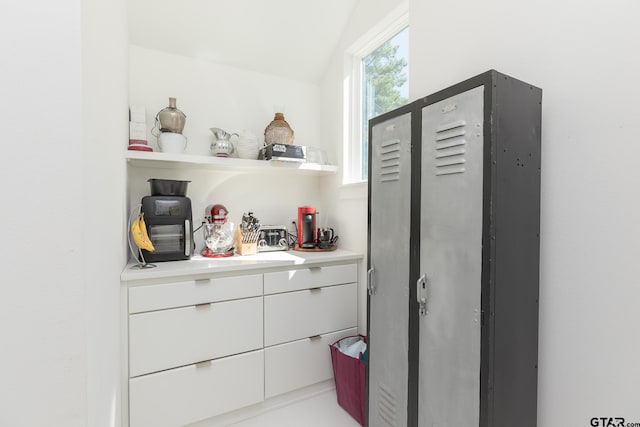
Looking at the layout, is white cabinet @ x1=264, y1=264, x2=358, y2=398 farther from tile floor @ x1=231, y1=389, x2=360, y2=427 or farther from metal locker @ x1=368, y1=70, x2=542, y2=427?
metal locker @ x1=368, y1=70, x2=542, y2=427

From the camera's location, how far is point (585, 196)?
1.04 meters

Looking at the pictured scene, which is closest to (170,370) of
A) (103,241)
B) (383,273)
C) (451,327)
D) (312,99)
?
(103,241)

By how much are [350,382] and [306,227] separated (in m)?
1.15

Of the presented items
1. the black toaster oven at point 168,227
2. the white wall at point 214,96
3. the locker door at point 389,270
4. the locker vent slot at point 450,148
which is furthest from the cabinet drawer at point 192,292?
the locker vent slot at point 450,148

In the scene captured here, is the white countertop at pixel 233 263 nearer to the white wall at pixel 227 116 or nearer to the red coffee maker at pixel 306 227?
the red coffee maker at pixel 306 227

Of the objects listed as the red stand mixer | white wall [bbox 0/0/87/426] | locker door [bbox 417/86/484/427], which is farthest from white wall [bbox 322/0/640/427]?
the red stand mixer

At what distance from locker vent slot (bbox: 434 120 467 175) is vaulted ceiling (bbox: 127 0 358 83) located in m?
1.72

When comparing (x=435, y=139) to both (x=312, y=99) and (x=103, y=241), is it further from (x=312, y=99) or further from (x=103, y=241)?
(x=312, y=99)

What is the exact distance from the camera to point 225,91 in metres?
2.40

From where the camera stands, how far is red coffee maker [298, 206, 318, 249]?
2418 millimetres

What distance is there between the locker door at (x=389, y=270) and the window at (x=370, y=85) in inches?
29.7

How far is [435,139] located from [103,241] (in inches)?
50.4

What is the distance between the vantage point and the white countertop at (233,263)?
1584mm

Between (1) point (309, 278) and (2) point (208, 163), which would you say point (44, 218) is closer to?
(2) point (208, 163)
